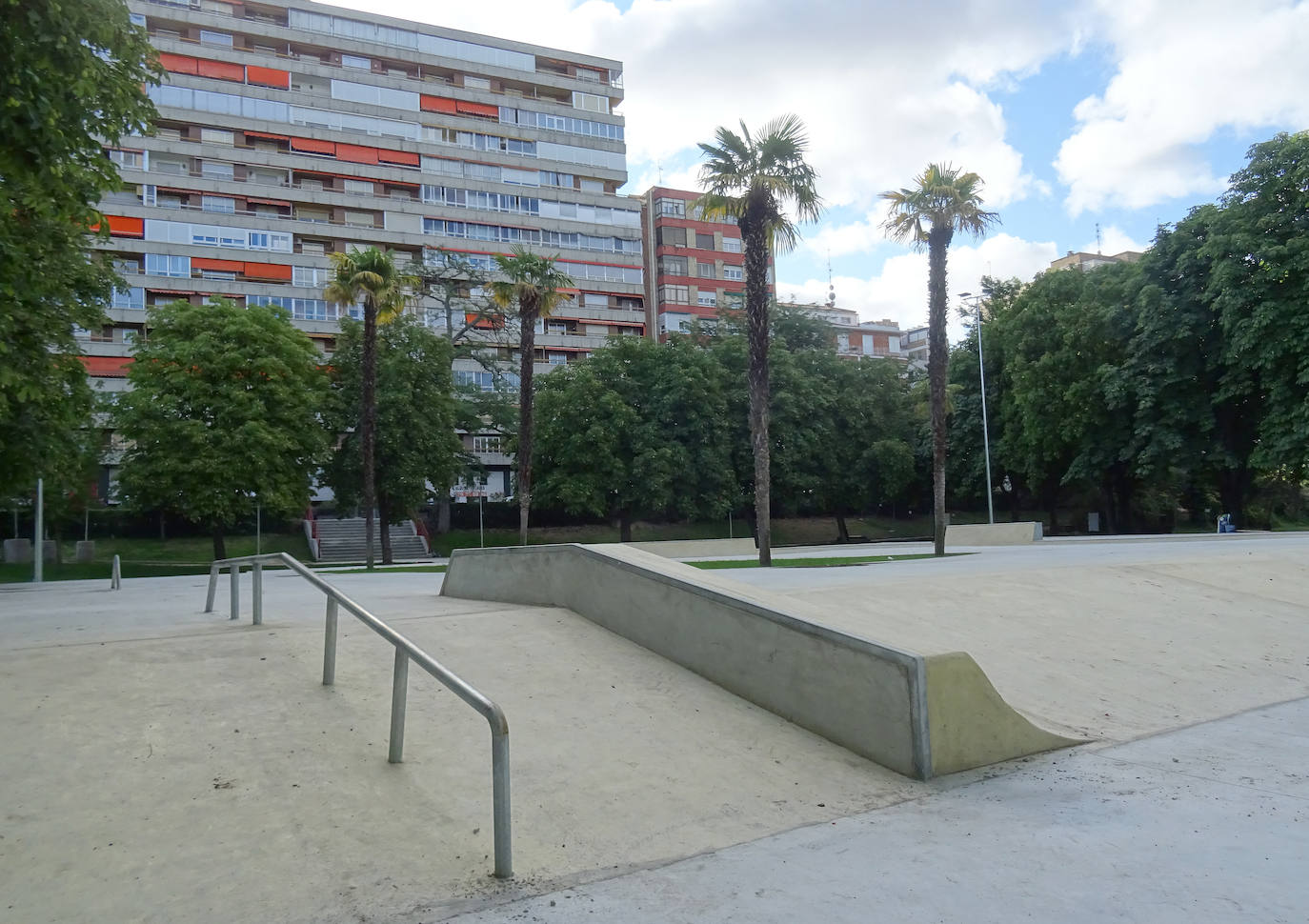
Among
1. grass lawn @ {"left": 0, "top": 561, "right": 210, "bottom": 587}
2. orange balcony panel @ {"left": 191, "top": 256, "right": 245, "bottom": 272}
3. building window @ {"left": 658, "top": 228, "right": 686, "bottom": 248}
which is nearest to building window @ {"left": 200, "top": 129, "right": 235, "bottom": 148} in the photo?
orange balcony panel @ {"left": 191, "top": 256, "right": 245, "bottom": 272}

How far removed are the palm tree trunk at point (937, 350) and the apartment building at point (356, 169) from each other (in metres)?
27.0

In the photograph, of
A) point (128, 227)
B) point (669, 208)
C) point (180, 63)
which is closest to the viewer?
point (128, 227)

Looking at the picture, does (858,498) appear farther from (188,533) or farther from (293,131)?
(293,131)

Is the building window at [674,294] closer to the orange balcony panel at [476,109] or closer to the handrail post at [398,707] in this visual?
the orange balcony panel at [476,109]

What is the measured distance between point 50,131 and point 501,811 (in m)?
6.51

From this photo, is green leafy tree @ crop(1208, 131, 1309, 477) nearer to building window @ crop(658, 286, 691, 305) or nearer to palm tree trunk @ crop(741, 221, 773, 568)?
palm tree trunk @ crop(741, 221, 773, 568)

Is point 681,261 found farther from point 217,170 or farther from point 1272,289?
point 1272,289

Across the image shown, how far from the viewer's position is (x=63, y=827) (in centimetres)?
426

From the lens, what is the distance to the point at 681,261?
71500 mm

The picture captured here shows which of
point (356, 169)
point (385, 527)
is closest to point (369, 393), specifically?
point (385, 527)

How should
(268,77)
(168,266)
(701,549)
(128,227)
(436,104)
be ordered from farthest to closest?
(436,104)
(268,77)
(168,266)
(128,227)
(701,549)

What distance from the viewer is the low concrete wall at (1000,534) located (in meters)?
35.3

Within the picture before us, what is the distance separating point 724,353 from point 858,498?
11220 millimetres

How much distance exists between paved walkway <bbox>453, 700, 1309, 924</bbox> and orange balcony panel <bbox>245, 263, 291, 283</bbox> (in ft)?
184
